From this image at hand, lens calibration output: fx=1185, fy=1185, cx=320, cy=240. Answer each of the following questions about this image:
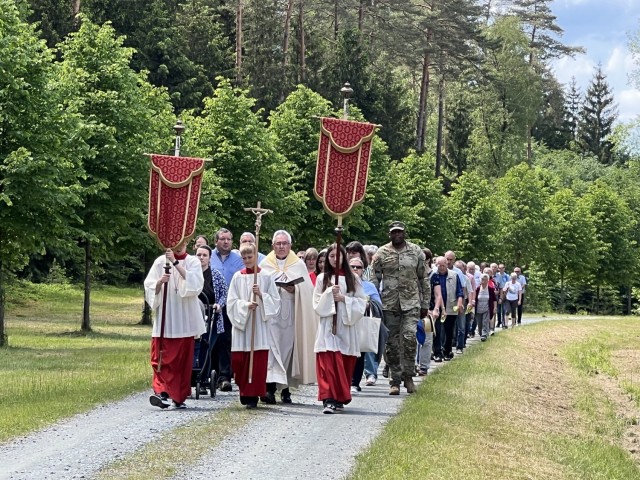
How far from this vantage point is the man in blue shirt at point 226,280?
53.5ft

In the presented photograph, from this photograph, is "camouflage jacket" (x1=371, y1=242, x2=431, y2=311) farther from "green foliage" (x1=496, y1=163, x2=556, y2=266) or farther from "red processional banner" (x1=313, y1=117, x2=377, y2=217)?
"green foliage" (x1=496, y1=163, x2=556, y2=266)

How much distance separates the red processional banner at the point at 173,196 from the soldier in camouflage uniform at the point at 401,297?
3.05 metres

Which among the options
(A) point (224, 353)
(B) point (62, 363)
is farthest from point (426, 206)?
(A) point (224, 353)

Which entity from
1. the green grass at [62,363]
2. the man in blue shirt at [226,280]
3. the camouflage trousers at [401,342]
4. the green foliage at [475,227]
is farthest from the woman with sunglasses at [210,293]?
the green foliage at [475,227]

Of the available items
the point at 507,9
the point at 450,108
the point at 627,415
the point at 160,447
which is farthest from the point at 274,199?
the point at 507,9

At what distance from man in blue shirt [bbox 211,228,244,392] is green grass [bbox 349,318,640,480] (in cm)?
264

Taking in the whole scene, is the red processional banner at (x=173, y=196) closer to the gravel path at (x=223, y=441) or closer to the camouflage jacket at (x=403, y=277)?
the gravel path at (x=223, y=441)

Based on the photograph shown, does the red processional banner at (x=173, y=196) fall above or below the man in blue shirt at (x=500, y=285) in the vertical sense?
above

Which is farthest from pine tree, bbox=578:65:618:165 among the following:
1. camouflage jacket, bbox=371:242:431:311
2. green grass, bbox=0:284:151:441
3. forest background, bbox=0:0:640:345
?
camouflage jacket, bbox=371:242:431:311

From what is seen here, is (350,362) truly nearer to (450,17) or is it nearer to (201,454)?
(201,454)

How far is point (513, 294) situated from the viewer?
37.6 metres

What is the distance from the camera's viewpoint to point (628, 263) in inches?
3034

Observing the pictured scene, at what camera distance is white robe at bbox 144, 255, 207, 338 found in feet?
46.8

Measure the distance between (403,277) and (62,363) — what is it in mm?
7840
